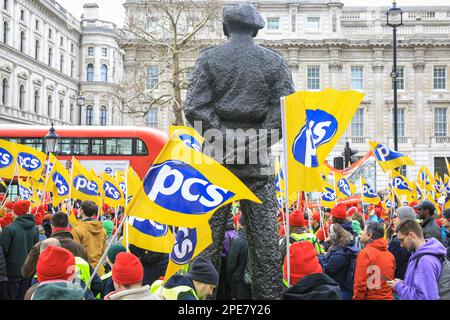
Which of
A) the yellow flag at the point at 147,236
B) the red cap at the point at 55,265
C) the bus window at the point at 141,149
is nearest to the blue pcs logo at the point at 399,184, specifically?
the yellow flag at the point at 147,236

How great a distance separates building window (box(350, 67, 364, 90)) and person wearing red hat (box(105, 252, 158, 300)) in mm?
44174

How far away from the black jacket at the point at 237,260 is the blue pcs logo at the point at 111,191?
545 centimetres

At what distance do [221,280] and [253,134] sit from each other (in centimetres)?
203

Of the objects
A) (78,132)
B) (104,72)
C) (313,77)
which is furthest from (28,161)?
(104,72)

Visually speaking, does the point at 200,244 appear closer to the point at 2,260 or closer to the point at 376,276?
the point at 376,276

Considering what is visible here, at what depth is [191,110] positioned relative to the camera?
4758mm

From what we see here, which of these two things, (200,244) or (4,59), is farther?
(4,59)

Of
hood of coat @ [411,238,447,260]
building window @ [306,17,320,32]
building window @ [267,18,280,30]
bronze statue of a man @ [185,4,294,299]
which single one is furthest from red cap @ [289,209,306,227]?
building window @ [306,17,320,32]

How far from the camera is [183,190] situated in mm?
3729

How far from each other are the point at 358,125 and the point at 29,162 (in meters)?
37.2

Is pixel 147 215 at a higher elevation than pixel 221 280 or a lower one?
higher

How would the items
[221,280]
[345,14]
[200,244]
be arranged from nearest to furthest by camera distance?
1. [200,244]
2. [221,280]
3. [345,14]

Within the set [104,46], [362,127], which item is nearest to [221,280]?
[362,127]

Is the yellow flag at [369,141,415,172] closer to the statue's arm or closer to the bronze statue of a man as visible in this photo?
the bronze statue of a man
